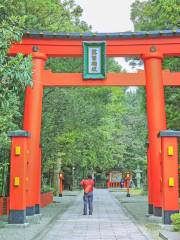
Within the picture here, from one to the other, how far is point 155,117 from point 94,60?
121 inches

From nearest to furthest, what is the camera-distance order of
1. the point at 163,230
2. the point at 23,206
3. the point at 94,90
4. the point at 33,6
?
the point at 163,230 < the point at 23,206 < the point at 33,6 < the point at 94,90

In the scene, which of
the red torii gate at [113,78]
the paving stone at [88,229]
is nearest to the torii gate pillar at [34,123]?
the red torii gate at [113,78]

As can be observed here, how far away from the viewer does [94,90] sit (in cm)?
2450

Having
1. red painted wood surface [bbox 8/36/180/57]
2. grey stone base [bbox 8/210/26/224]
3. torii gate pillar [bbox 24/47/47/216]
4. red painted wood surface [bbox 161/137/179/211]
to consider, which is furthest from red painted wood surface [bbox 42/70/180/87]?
grey stone base [bbox 8/210/26/224]

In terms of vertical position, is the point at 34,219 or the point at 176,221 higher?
the point at 176,221

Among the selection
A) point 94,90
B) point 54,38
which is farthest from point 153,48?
point 94,90

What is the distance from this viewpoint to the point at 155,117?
1540cm

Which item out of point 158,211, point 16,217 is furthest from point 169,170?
point 16,217

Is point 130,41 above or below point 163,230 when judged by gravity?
above

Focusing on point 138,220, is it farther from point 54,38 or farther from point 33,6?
point 33,6

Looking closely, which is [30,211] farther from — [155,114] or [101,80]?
[155,114]

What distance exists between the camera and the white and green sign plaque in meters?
15.9

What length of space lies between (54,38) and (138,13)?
9981 millimetres

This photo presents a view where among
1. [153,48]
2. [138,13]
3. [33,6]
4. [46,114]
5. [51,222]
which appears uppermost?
[138,13]
